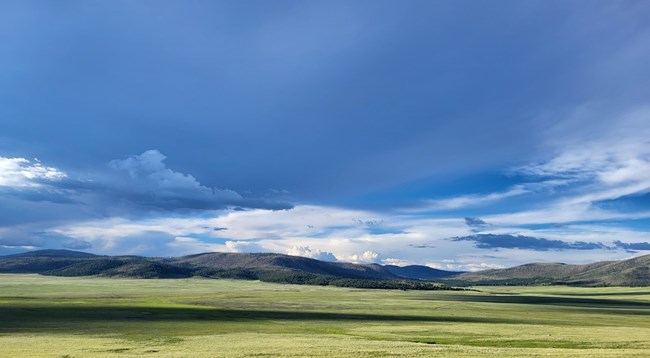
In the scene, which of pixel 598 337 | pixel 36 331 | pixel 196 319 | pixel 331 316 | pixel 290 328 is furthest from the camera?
pixel 331 316

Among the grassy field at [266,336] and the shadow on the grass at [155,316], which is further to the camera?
the shadow on the grass at [155,316]

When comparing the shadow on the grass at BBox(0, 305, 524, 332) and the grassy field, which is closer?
the grassy field

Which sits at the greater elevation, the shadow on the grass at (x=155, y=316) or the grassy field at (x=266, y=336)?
the shadow on the grass at (x=155, y=316)

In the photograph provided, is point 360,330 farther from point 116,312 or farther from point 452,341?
point 116,312

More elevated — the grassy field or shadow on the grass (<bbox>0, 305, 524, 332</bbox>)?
shadow on the grass (<bbox>0, 305, 524, 332</bbox>)

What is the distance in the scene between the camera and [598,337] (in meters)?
76.0

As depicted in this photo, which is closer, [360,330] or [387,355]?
[387,355]

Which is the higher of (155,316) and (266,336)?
(155,316)

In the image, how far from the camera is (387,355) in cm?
4953

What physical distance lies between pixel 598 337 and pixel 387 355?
43.2 m

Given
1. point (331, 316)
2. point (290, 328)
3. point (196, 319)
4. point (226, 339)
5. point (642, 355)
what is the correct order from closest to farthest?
point (642, 355), point (226, 339), point (290, 328), point (196, 319), point (331, 316)

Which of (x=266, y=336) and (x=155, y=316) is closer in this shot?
(x=266, y=336)

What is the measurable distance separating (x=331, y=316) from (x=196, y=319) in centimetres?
3094

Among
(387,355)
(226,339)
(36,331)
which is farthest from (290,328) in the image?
(387,355)
